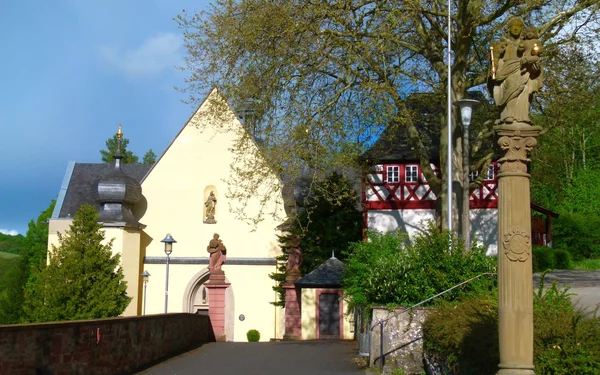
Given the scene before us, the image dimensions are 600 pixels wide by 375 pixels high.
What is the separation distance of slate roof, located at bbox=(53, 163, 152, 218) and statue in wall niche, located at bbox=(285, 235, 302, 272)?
9768mm

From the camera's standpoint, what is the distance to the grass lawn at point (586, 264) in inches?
1369

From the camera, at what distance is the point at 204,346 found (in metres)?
22.0

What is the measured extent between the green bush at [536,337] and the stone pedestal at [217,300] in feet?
62.0

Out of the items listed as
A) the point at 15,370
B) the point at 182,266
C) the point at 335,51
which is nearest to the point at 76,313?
the point at 182,266

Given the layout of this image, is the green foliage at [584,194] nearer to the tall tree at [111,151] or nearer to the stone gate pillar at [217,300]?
the stone gate pillar at [217,300]

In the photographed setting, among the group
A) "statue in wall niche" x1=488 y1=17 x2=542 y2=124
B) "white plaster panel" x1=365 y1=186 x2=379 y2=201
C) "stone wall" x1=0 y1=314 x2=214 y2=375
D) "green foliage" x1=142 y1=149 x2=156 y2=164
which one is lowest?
Answer: "stone wall" x1=0 y1=314 x2=214 y2=375

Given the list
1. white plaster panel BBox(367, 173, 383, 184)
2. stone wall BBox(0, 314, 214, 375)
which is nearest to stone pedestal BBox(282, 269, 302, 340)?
white plaster panel BBox(367, 173, 383, 184)

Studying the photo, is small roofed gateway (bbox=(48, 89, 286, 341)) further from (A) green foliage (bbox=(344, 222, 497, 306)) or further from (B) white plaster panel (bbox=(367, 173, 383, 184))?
(A) green foliage (bbox=(344, 222, 497, 306))

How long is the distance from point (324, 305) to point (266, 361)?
37.9ft

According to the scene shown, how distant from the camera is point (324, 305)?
28.6 m

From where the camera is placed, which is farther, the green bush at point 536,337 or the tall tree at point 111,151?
the tall tree at point 111,151

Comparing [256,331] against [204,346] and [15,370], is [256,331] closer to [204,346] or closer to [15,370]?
[204,346]

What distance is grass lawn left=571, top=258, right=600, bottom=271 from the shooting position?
34.8 meters

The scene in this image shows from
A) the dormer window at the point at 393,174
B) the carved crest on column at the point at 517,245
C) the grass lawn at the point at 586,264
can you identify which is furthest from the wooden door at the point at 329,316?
the carved crest on column at the point at 517,245
